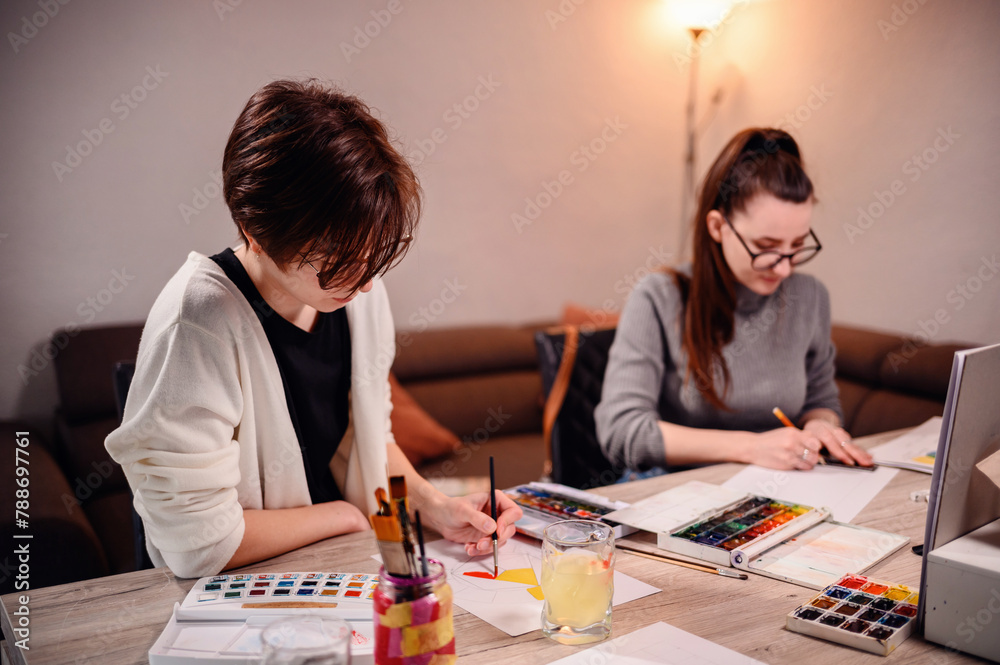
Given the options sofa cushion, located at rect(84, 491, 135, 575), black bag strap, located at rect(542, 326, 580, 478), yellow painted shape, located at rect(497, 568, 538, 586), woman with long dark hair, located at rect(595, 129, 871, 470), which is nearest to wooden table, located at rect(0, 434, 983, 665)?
yellow painted shape, located at rect(497, 568, 538, 586)

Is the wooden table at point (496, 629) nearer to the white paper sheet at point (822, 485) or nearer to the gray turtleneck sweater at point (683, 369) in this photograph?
the white paper sheet at point (822, 485)

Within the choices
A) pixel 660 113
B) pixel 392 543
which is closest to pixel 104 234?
pixel 392 543

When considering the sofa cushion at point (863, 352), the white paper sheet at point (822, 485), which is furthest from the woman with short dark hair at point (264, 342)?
the sofa cushion at point (863, 352)

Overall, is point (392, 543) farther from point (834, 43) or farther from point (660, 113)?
point (660, 113)

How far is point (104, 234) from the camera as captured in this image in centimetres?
260

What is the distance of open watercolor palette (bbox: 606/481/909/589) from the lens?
1027mm

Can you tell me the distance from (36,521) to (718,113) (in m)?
3.42

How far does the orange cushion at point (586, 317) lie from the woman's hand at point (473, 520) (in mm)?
2255

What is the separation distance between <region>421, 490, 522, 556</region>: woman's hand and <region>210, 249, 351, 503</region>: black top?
0.26m

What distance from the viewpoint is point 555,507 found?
1.22 m

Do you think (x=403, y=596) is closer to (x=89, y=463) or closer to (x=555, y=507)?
(x=555, y=507)

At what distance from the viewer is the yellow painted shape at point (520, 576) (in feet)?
3.26

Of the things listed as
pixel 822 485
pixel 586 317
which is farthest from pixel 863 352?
pixel 822 485

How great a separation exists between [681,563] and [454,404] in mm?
2087
